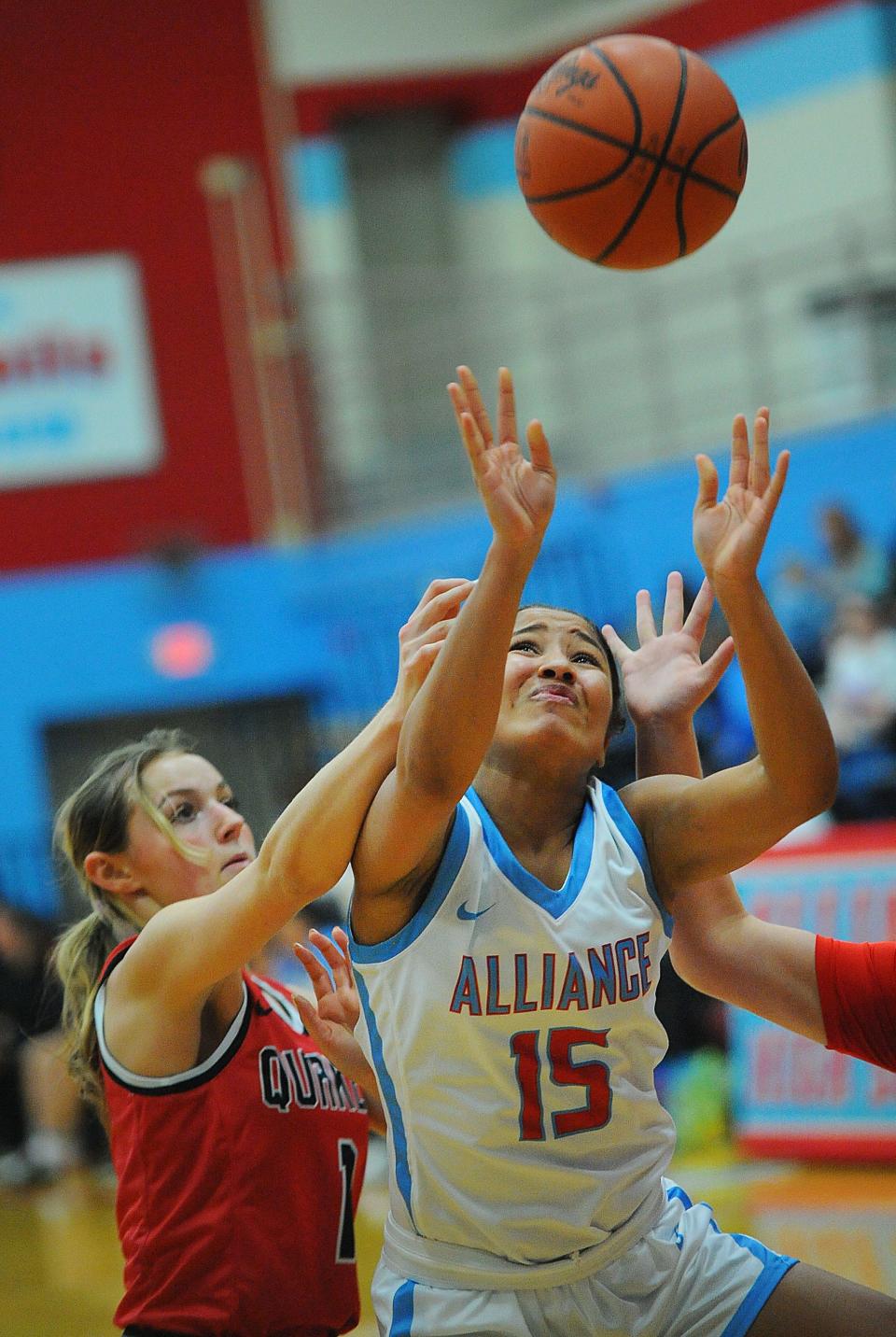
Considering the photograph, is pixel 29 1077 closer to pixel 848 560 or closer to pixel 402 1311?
pixel 848 560

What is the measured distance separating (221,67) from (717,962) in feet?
41.6

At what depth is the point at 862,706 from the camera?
8.52m

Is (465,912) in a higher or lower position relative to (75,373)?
lower

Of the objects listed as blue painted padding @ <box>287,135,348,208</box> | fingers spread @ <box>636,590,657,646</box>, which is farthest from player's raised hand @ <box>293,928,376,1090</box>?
blue painted padding @ <box>287,135,348,208</box>

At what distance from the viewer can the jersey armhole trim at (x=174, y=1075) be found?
3201 mm

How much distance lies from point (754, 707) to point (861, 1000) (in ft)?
2.64

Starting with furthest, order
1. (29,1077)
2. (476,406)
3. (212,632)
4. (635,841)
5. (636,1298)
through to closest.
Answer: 1. (212,632)
2. (29,1077)
3. (635,841)
4. (636,1298)
5. (476,406)

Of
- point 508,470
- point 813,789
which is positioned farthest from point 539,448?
point 813,789

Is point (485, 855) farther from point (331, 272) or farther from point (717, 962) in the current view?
point (331, 272)

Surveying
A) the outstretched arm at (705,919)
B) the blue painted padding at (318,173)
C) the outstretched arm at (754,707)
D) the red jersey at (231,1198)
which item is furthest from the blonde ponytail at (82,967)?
the blue painted padding at (318,173)

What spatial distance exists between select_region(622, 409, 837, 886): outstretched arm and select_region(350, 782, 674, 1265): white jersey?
26 centimetres

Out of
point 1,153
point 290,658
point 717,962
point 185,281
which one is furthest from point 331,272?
point 717,962

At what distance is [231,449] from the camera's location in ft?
45.7

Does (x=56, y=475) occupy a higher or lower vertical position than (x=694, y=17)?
lower
